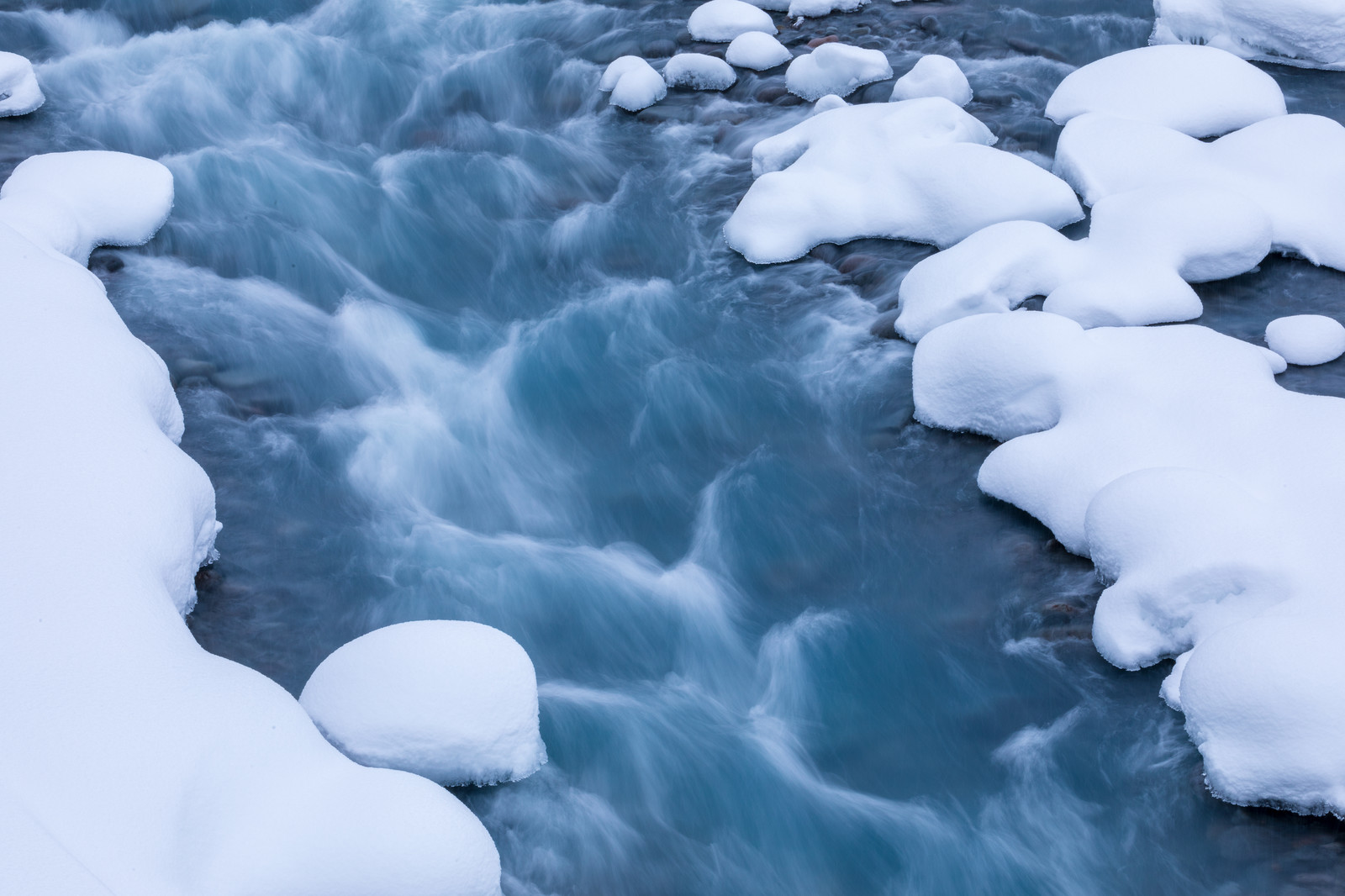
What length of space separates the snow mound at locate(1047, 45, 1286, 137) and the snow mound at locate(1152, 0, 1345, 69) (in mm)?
745

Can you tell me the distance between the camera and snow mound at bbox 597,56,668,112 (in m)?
8.07

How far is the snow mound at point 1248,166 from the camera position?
591cm

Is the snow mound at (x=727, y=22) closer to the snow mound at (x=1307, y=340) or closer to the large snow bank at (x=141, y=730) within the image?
the snow mound at (x=1307, y=340)

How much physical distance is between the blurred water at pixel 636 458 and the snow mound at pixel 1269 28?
0.36 meters

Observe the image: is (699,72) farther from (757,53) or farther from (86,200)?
(86,200)

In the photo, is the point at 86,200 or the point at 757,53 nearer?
the point at 86,200

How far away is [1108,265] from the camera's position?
5625 mm

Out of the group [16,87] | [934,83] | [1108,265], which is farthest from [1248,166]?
[16,87]

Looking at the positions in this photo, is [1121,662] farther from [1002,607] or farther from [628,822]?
[628,822]

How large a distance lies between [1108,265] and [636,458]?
2.66 metres

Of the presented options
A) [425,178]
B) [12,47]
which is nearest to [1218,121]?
[425,178]

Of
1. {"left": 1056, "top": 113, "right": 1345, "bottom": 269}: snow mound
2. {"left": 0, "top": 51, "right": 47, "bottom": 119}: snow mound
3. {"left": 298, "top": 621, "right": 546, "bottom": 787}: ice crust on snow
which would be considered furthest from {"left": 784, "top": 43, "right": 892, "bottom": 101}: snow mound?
{"left": 298, "top": 621, "right": 546, "bottom": 787}: ice crust on snow

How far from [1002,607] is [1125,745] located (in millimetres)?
723

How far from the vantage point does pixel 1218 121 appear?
6.80 metres
